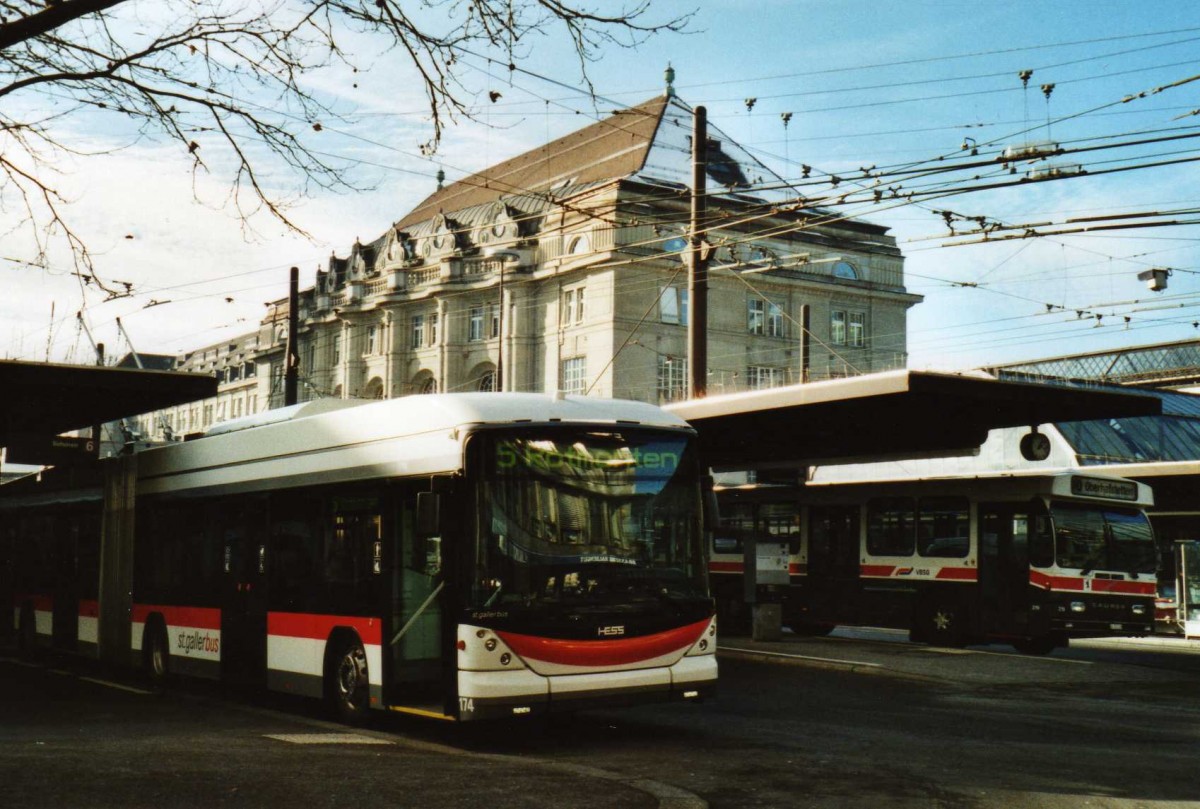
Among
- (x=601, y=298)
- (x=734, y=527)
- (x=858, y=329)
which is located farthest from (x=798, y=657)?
(x=858, y=329)

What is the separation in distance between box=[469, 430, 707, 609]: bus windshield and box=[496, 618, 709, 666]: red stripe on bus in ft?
0.89

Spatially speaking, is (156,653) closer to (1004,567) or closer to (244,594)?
(244,594)

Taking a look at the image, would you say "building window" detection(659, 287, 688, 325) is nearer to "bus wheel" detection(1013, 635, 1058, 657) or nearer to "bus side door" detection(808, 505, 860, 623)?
"bus side door" detection(808, 505, 860, 623)

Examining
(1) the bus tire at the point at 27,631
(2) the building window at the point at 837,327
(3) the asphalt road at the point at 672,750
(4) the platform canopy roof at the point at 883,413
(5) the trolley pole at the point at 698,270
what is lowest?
(3) the asphalt road at the point at 672,750

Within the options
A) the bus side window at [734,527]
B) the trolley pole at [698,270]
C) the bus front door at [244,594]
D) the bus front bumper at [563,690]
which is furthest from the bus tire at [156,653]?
the bus side window at [734,527]

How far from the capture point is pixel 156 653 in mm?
16688

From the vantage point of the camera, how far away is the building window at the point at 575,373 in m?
69.4

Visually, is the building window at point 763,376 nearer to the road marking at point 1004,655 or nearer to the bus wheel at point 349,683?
the road marking at point 1004,655

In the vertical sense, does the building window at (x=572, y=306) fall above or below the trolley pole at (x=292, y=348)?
above

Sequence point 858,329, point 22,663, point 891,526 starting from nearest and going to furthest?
point 22,663
point 891,526
point 858,329

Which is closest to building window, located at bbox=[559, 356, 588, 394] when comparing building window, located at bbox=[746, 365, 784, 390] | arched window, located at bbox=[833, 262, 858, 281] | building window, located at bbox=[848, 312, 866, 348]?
building window, located at bbox=[746, 365, 784, 390]

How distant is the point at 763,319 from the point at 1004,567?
51.3 m

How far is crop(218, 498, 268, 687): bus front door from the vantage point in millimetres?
14164

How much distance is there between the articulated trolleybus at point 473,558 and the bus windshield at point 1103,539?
40.8ft
